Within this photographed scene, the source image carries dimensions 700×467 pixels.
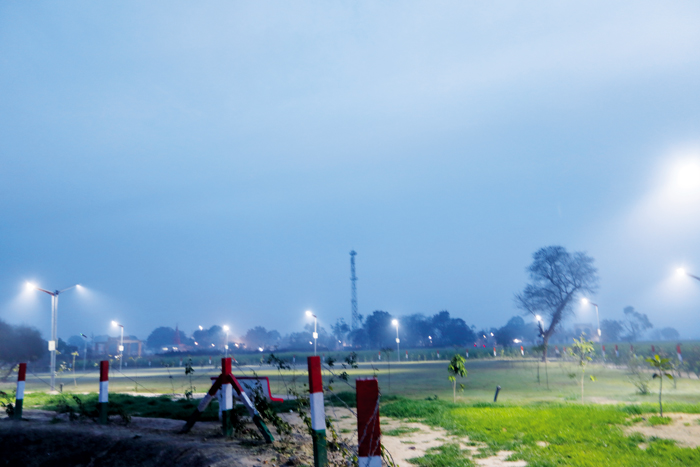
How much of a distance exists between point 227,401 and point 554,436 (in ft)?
18.3

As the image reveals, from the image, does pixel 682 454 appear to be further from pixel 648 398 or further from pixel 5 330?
pixel 5 330

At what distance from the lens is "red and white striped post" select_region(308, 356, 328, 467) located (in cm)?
525

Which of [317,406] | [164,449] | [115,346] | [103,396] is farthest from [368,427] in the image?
[115,346]

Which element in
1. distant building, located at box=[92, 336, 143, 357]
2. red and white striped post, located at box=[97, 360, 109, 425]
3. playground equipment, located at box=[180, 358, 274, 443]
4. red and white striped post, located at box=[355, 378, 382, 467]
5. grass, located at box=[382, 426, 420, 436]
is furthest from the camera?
distant building, located at box=[92, 336, 143, 357]

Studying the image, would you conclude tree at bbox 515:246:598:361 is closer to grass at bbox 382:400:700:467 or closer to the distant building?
grass at bbox 382:400:700:467

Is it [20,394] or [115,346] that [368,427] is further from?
[115,346]

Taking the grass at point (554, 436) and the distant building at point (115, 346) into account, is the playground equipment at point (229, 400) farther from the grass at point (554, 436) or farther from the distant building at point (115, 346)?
the distant building at point (115, 346)

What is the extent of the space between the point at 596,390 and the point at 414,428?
43.6 ft

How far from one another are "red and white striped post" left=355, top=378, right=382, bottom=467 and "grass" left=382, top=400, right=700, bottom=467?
360 cm

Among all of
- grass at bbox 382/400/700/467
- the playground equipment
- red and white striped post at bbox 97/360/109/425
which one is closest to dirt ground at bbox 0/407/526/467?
the playground equipment

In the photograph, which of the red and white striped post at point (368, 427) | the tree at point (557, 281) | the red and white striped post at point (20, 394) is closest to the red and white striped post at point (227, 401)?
the red and white striped post at point (368, 427)

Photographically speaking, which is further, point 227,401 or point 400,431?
point 400,431

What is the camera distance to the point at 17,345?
59.5m

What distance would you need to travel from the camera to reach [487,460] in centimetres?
737
